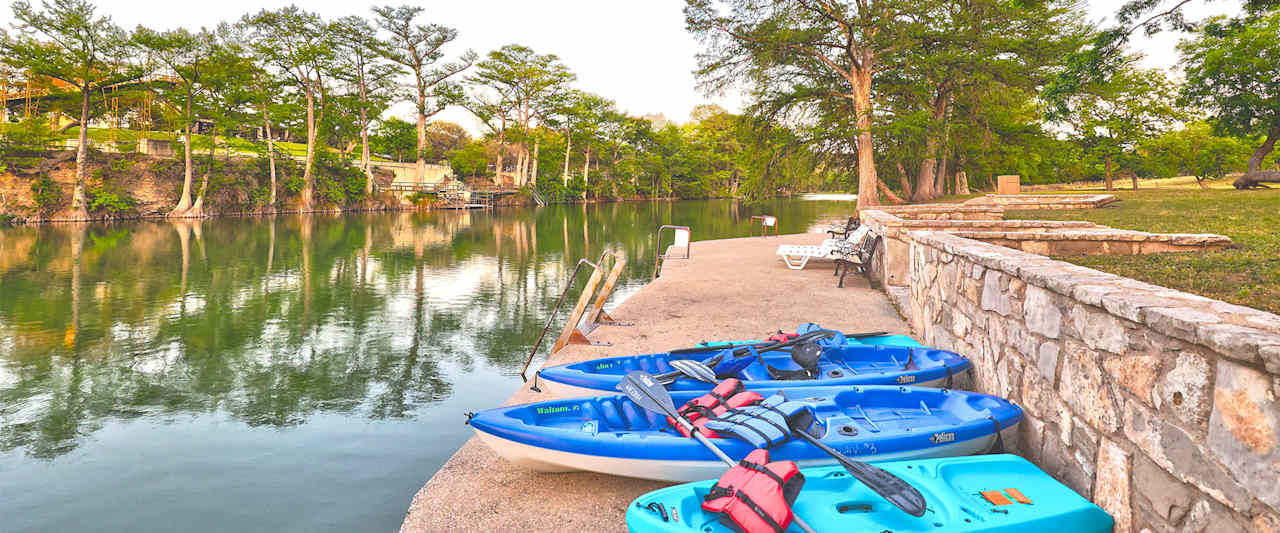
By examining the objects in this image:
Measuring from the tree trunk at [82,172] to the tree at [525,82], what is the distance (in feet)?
82.3

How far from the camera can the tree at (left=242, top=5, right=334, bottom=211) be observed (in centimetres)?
3572

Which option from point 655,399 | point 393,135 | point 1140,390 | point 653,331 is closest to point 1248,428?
point 1140,390

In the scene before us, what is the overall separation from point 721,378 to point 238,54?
128 feet

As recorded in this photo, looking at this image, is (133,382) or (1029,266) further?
(133,382)

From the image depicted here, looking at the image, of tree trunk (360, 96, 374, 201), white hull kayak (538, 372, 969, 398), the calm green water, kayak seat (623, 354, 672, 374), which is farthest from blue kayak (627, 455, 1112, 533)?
tree trunk (360, 96, 374, 201)

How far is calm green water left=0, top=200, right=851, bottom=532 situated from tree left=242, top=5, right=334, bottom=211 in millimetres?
23672

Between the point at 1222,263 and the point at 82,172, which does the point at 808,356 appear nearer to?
the point at 1222,263

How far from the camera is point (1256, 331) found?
208 centimetres

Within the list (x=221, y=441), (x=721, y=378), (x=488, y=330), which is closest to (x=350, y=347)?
(x=488, y=330)

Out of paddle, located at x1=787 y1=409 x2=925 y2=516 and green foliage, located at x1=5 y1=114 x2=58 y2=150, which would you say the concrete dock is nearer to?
paddle, located at x1=787 y1=409 x2=925 y2=516

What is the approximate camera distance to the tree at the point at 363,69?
133 ft

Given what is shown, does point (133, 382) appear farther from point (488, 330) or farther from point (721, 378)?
point (721, 378)

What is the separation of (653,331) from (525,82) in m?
47.0

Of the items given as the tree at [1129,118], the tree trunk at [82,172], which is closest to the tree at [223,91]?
the tree trunk at [82,172]
